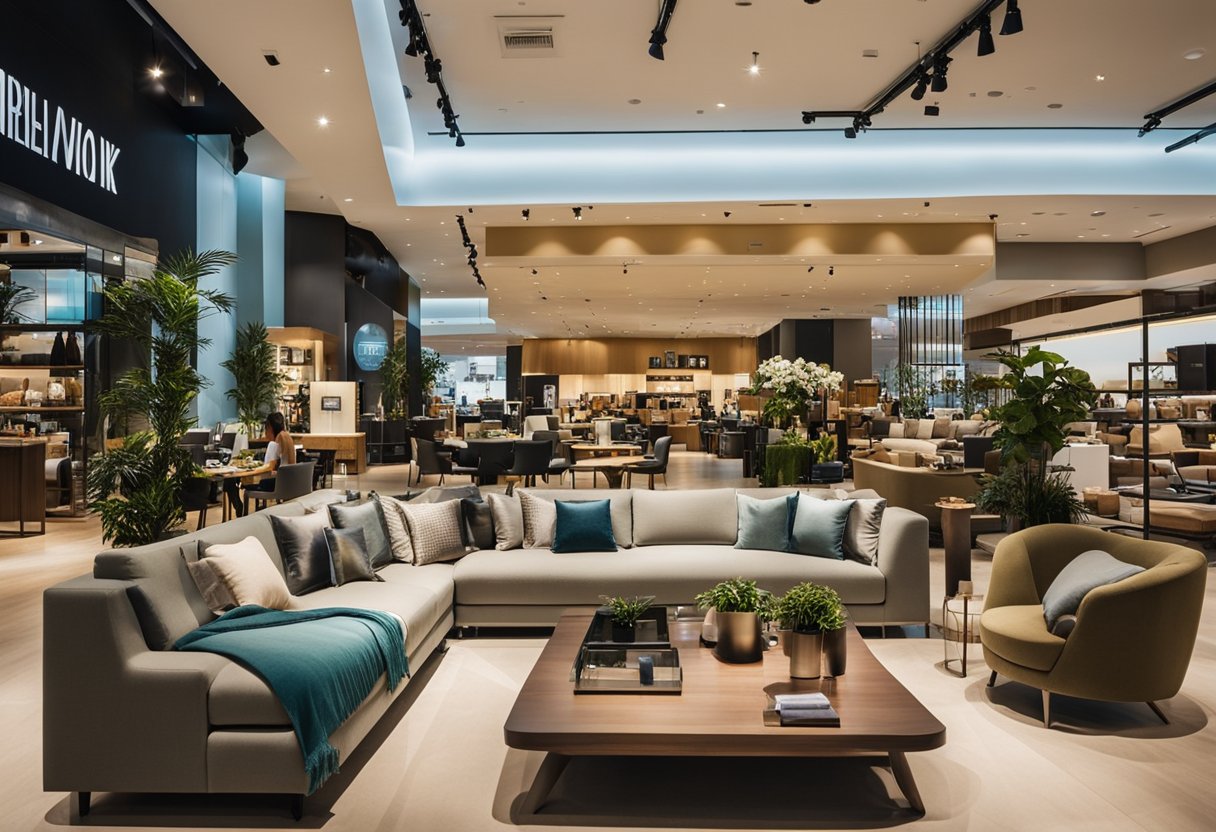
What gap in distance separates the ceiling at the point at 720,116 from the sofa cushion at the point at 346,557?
4022 mm

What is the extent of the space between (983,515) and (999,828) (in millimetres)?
6335

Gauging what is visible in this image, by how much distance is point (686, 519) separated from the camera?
236 inches

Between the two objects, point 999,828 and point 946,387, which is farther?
point 946,387

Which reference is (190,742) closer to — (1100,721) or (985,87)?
(1100,721)

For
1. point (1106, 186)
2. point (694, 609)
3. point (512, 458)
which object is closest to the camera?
point (694, 609)

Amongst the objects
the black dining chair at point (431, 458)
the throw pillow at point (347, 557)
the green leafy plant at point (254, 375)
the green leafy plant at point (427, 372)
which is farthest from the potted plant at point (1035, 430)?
the green leafy plant at point (427, 372)

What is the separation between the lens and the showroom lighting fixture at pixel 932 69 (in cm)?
712

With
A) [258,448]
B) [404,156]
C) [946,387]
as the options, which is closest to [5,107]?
[404,156]

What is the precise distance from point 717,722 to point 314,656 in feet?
5.11

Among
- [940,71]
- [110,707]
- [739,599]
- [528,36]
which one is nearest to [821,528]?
[739,599]

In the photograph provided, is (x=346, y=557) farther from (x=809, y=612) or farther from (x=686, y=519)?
(x=809, y=612)

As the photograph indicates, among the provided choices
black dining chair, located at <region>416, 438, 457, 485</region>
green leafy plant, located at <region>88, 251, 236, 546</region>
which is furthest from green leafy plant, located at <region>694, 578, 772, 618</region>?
black dining chair, located at <region>416, 438, 457, 485</region>

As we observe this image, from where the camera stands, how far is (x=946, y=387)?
1942 cm

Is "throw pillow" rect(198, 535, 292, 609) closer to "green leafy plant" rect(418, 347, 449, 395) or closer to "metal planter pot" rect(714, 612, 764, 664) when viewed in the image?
"metal planter pot" rect(714, 612, 764, 664)
